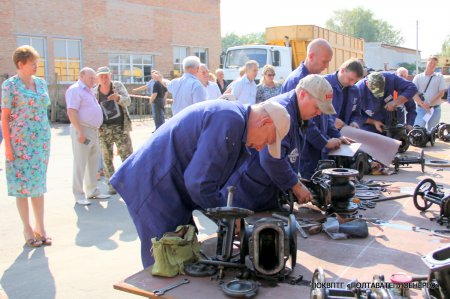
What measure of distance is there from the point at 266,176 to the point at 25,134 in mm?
2393

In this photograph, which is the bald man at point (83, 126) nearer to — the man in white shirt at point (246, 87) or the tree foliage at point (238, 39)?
the man in white shirt at point (246, 87)

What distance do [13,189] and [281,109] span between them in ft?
9.67

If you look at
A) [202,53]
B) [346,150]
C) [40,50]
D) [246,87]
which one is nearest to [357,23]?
[202,53]

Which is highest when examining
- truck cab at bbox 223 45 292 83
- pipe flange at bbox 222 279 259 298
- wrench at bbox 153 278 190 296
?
truck cab at bbox 223 45 292 83

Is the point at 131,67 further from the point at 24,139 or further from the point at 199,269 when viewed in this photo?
the point at 199,269

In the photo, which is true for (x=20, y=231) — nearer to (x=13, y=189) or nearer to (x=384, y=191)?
(x=13, y=189)

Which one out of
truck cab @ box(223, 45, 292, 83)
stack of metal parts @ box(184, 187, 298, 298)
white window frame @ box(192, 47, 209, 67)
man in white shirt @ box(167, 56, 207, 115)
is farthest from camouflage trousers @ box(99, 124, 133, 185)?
white window frame @ box(192, 47, 209, 67)

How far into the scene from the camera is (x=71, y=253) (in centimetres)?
428

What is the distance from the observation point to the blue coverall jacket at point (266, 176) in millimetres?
2846

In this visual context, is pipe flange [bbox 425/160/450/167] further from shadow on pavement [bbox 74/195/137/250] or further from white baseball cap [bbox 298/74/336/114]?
shadow on pavement [bbox 74/195/137/250]

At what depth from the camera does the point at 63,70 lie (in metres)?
19.3

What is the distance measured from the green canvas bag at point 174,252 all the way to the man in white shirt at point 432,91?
268 inches

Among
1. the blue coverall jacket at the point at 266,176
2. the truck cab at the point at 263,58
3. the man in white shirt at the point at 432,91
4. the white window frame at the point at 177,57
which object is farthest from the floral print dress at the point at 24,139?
the white window frame at the point at 177,57

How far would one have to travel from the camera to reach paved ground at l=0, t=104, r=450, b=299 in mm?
3600
